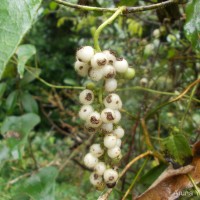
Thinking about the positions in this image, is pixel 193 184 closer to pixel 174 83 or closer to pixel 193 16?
pixel 193 16

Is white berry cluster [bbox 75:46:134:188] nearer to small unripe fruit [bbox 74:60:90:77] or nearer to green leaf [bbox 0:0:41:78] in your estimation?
small unripe fruit [bbox 74:60:90:77]

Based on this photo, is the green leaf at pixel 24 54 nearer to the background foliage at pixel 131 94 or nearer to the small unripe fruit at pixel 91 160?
the background foliage at pixel 131 94

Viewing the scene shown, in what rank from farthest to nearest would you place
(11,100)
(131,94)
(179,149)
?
(131,94), (11,100), (179,149)

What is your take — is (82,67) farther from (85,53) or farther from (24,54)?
(24,54)

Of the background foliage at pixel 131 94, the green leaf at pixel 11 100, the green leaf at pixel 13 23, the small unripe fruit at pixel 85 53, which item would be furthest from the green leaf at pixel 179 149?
the green leaf at pixel 11 100

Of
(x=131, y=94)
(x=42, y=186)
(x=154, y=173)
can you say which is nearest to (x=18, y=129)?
(x=42, y=186)

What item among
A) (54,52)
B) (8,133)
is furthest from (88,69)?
(54,52)
